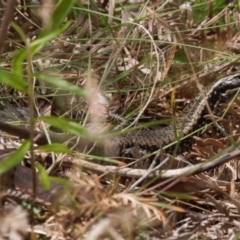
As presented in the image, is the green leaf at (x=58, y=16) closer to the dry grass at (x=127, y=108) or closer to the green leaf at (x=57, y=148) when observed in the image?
the dry grass at (x=127, y=108)

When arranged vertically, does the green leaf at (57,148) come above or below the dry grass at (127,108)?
above

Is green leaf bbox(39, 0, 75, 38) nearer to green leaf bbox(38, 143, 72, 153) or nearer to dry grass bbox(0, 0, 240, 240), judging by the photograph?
dry grass bbox(0, 0, 240, 240)

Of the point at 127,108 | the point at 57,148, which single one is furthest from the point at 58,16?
the point at 127,108

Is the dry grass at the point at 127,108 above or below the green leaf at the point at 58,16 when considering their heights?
below

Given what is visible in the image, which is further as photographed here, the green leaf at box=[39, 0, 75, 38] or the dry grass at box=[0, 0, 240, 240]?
the dry grass at box=[0, 0, 240, 240]

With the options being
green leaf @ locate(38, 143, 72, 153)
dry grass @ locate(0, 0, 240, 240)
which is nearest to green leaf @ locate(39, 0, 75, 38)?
dry grass @ locate(0, 0, 240, 240)

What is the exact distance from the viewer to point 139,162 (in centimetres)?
256

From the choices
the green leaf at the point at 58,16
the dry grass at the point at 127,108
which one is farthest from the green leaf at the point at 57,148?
the green leaf at the point at 58,16

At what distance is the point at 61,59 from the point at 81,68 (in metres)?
0.15

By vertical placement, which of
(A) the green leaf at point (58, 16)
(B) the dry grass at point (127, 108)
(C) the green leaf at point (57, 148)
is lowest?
(B) the dry grass at point (127, 108)

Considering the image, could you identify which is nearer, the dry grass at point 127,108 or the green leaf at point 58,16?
the green leaf at point 58,16

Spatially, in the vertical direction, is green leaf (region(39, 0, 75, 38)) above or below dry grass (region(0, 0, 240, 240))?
above

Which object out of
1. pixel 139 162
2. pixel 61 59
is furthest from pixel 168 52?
pixel 139 162

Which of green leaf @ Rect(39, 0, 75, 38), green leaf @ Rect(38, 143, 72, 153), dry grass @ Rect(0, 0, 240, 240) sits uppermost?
green leaf @ Rect(39, 0, 75, 38)
